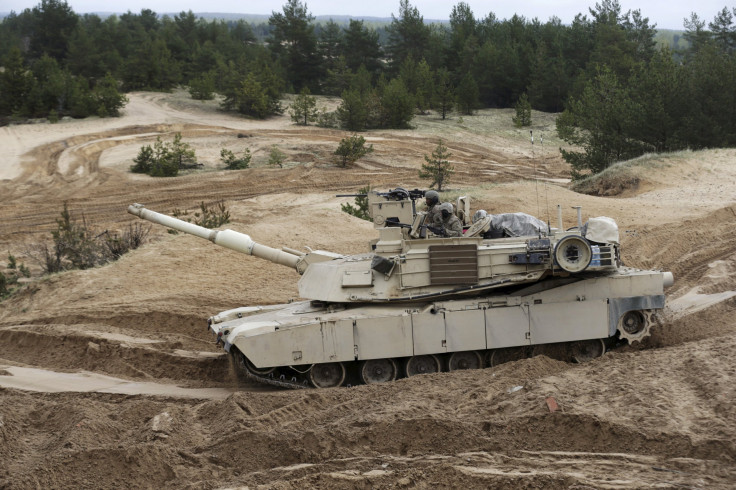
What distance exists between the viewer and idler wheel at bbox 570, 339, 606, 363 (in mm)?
13148

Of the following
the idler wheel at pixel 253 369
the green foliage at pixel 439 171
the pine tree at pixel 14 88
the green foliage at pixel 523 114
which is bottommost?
the idler wheel at pixel 253 369

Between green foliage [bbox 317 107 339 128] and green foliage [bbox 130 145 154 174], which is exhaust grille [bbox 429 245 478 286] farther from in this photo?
green foliage [bbox 317 107 339 128]

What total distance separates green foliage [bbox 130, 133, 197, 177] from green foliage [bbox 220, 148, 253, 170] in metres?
1.28

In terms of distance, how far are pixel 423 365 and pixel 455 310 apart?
103 cm

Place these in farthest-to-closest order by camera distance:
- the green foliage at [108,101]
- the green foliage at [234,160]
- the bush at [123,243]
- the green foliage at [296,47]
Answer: the green foliage at [296,47]
the green foliage at [108,101]
the green foliage at [234,160]
the bush at [123,243]

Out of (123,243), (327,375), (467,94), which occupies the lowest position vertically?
(327,375)

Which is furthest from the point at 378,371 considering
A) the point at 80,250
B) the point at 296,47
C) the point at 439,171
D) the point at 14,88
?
the point at 296,47

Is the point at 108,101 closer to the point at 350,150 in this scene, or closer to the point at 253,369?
the point at 350,150

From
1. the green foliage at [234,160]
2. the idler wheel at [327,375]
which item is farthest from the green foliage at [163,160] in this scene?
the idler wheel at [327,375]

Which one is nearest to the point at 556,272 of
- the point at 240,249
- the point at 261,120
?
the point at 240,249

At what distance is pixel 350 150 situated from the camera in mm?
36469

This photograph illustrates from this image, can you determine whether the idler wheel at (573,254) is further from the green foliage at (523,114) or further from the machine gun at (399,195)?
the green foliage at (523,114)

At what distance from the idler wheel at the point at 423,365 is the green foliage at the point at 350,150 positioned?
945 inches

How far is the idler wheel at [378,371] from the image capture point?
1289 centimetres
